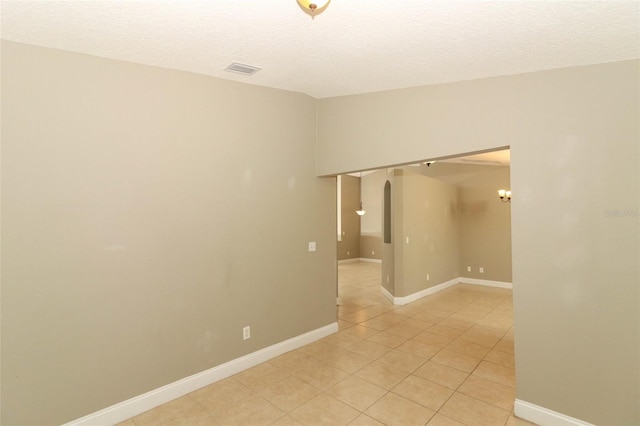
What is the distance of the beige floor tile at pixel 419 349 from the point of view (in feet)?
12.7

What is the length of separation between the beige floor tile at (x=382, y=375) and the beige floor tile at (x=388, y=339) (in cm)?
63

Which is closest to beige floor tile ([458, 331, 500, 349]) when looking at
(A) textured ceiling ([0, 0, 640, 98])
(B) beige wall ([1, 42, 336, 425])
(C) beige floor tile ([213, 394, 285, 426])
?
(B) beige wall ([1, 42, 336, 425])

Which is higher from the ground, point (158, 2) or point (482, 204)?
point (158, 2)

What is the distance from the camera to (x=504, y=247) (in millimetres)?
7703

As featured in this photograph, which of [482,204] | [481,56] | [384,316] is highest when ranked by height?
[481,56]

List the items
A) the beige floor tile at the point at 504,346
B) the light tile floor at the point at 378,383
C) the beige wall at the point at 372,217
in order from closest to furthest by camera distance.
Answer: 1. the light tile floor at the point at 378,383
2. the beige floor tile at the point at 504,346
3. the beige wall at the point at 372,217

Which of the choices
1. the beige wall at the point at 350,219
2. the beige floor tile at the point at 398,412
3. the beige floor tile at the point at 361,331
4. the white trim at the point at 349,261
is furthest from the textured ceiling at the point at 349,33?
the white trim at the point at 349,261

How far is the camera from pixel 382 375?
3.32m

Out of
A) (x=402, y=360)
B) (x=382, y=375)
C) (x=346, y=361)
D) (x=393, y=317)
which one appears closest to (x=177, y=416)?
(x=346, y=361)

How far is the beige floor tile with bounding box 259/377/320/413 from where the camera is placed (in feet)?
9.24

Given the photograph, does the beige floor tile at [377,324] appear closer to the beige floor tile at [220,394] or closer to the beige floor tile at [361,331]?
the beige floor tile at [361,331]

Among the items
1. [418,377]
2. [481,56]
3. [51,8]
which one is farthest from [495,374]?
[51,8]

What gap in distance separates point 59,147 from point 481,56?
3.25 metres

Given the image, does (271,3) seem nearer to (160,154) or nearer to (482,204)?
(160,154)
